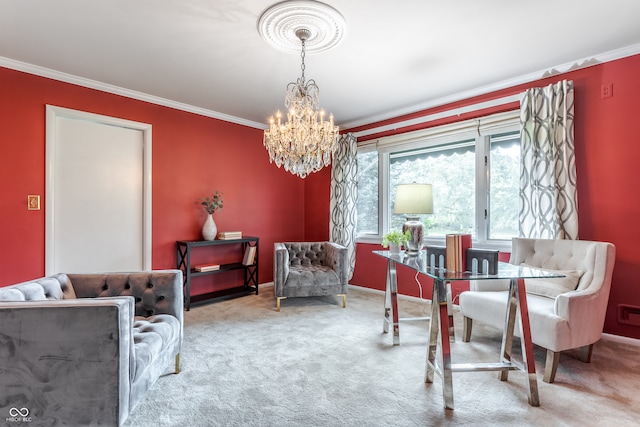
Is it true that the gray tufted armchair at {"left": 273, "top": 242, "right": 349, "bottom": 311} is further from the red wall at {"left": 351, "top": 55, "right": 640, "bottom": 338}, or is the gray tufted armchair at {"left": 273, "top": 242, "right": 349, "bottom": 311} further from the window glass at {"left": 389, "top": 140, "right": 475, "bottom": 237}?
the red wall at {"left": 351, "top": 55, "right": 640, "bottom": 338}

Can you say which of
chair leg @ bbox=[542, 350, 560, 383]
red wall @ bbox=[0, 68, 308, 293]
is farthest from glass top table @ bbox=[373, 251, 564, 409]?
red wall @ bbox=[0, 68, 308, 293]

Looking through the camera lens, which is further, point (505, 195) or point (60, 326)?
point (505, 195)

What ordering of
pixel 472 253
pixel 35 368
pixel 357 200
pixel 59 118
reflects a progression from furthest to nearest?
1. pixel 357 200
2. pixel 59 118
3. pixel 472 253
4. pixel 35 368

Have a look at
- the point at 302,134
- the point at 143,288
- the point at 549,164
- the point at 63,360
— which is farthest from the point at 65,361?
the point at 549,164

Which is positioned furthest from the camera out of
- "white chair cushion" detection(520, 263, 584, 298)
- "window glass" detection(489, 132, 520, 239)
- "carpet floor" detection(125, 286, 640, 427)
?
"window glass" detection(489, 132, 520, 239)

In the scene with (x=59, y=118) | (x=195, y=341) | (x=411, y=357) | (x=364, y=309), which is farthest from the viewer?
(x=364, y=309)

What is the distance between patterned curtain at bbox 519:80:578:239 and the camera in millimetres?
2791

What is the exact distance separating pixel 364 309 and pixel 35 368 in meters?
2.95

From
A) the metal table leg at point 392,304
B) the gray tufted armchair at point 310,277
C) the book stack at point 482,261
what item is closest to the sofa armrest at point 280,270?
the gray tufted armchair at point 310,277

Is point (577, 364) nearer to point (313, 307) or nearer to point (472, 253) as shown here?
point (472, 253)

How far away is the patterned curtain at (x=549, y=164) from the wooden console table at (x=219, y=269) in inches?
130

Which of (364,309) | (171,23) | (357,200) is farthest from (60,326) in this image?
(357,200)

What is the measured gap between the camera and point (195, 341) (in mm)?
2699

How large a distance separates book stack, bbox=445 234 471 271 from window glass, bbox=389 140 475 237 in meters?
1.84
